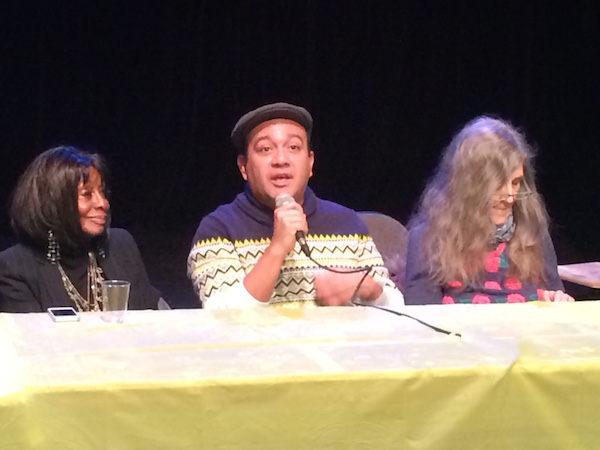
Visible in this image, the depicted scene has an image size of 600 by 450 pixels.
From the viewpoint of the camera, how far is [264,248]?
2.02 meters

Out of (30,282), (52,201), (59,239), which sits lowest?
(30,282)

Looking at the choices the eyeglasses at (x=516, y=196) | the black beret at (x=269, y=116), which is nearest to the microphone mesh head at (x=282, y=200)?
the black beret at (x=269, y=116)

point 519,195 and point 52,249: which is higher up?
point 519,195

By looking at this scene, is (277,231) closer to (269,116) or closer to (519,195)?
(269,116)

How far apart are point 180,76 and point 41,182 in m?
1.66

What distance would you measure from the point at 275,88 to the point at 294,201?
6.43 ft

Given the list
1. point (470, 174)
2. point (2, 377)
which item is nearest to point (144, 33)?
point (470, 174)

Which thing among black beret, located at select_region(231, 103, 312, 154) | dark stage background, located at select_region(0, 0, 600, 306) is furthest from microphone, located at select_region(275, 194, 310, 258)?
dark stage background, located at select_region(0, 0, 600, 306)

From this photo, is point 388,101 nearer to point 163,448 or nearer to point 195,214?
point 195,214

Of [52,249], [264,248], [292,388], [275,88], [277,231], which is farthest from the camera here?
[275,88]

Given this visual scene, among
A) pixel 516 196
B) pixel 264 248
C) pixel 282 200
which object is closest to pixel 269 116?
pixel 282 200

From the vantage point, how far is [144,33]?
3592mm

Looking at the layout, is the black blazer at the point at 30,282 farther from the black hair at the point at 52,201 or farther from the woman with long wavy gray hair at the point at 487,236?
the woman with long wavy gray hair at the point at 487,236

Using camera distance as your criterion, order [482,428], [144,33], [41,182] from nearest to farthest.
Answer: [482,428], [41,182], [144,33]
